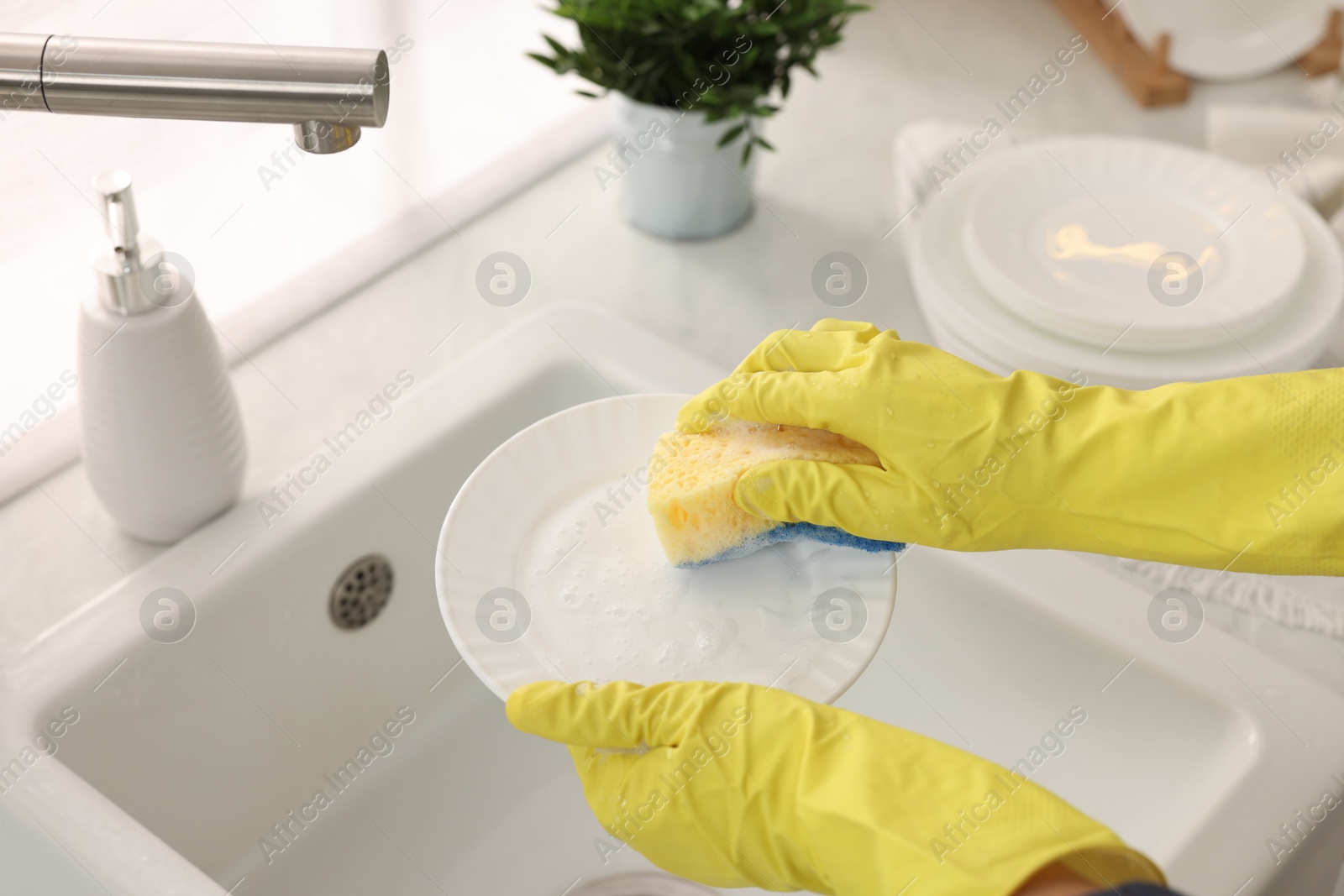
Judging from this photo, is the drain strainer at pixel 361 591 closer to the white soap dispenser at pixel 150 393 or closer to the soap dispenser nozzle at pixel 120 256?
the white soap dispenser at pixel 150 393

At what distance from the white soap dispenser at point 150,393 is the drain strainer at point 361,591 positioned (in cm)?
11

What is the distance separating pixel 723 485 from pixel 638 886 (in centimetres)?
40

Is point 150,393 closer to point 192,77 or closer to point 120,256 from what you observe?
point 120,256

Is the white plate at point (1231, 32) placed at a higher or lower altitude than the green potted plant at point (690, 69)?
lower

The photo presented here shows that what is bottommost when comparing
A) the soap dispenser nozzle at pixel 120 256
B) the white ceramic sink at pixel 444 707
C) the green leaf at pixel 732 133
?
the white ceramic sink at pixel 444 707

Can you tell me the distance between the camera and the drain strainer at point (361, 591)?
919 mm

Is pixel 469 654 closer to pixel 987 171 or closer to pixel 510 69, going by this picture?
pixel 987 171

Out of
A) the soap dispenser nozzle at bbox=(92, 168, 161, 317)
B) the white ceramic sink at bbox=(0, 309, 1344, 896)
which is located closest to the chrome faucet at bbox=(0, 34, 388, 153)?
the soap dispenser nozzle at bbox=(92, 168, 161, 317)

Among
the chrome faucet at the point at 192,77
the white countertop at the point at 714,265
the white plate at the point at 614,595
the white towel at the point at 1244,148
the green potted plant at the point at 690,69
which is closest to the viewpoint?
the chrome faucet at the point at 192,77

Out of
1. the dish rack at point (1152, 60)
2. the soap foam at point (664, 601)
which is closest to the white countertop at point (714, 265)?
the dish rack at point (1152, 60)

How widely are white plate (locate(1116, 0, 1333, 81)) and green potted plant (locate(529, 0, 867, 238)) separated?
1.61 feet

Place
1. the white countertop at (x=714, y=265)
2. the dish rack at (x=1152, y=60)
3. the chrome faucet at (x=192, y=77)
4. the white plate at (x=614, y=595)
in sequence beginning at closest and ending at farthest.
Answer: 1. the chrome faucet at (x=192, y=77)
2. the white plate at (x=614, y=595)
3. the white countertop at (x=714, y=265)
4. the dish rack at (x=1152, y=60)

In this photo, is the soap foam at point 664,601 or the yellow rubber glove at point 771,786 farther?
the soap foam at point 664,601

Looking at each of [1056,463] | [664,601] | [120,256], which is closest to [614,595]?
[664,601]
